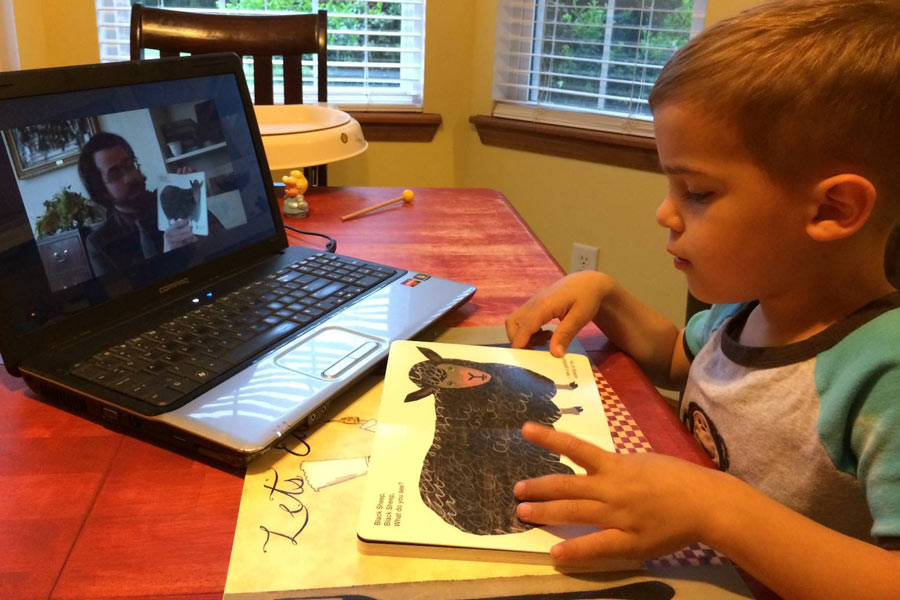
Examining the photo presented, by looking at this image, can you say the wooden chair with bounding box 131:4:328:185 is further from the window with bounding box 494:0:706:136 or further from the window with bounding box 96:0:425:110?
the window with bounding box 494:0:706:136

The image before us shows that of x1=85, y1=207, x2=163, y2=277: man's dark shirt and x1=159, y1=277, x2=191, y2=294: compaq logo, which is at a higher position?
x1=85, y1=207, x2=163, y2=277: man's dark shirt

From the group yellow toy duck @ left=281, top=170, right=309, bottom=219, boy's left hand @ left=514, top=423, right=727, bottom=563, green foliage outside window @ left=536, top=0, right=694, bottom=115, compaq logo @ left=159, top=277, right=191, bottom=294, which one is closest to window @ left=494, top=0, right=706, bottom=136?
green foliage outside window @ left=536, top=0, right=694, bottom=115

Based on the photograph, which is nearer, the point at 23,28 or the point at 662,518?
the point at 662,518

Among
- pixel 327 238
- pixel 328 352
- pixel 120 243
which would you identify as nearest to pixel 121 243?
pixel 120 243

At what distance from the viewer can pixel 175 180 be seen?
812mm

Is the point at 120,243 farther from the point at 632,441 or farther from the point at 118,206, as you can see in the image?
the point at 632,441

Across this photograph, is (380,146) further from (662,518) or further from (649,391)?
(662,518)

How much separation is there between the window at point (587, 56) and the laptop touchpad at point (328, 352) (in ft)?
4.55

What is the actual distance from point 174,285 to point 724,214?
1.79ft

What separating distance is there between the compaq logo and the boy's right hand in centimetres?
35

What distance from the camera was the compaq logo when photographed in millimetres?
770

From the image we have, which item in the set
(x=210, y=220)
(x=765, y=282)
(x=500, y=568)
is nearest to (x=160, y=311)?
(x=210, y=220)

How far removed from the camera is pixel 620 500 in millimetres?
496

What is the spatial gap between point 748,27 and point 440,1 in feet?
5.29
